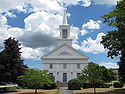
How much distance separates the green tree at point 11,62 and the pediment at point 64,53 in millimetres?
29893

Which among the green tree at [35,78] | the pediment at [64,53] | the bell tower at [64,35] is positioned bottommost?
the green tree at [35,78]

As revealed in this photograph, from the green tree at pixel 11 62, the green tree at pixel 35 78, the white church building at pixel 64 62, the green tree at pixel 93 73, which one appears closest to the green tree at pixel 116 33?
the green tree at pixel 93 73

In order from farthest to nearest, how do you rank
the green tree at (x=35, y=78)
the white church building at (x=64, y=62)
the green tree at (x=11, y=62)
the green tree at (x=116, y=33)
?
the white church building at (x=64, y=62)
the green tree at (x=11, y=62)
the green tree at (x=35, y=78)
the green tree at (x=116, y=33)

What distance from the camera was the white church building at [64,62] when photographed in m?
71.4

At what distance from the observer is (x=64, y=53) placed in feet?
239

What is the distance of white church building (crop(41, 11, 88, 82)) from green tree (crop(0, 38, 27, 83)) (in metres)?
29.1

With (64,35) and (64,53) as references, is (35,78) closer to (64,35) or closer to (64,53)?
(64,53)

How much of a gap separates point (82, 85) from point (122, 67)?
11462 millimetres

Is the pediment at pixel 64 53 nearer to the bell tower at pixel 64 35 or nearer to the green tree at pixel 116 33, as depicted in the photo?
the bell tower at pixel 64 35

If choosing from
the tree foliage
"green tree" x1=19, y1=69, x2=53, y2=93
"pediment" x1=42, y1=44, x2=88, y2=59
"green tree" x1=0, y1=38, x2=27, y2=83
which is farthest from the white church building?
the tree foliage

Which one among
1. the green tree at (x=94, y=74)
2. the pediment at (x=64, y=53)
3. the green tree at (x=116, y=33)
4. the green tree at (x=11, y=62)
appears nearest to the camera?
the green tree at (x=116, y=33)

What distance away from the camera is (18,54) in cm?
4188

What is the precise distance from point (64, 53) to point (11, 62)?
3336 cm

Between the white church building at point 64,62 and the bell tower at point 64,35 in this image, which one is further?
the bell tower at point 64,35
